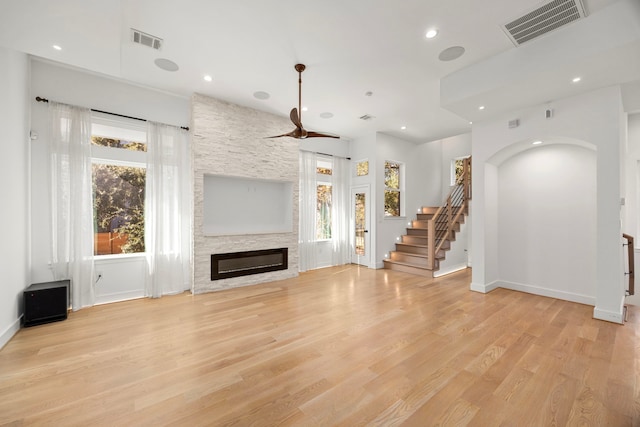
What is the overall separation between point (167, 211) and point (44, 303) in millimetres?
1967

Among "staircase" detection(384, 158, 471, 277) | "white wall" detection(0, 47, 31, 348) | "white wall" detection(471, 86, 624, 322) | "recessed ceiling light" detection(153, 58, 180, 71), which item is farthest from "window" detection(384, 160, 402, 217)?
"white wall" detection(0, 47, 31, 348)

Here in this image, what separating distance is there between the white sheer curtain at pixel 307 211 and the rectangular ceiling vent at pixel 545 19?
4465 mm

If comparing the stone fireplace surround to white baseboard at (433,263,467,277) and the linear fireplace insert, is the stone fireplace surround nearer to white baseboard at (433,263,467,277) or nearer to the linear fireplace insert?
the linear fireplace insert

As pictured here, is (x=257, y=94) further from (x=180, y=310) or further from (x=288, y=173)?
(x=180, y=310)

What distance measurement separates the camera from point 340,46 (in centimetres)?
336

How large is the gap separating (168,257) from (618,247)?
6851 millimetres

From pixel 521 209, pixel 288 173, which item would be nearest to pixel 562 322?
pixel 521 209

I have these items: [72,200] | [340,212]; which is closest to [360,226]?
[340,212]

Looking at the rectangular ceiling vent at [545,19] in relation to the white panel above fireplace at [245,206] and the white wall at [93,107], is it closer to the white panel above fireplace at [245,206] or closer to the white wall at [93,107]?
the white panel above fireplace at [245,206]

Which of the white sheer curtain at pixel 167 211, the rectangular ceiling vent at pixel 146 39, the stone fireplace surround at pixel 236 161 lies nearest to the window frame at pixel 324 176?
the stone fireplace surround at pixel 236 161

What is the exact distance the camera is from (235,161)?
5.19 metres

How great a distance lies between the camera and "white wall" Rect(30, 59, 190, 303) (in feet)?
12.2

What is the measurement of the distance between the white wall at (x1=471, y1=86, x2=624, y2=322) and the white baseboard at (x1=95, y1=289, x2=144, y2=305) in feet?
20.0

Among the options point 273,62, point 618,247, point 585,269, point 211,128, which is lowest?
point 585,269
